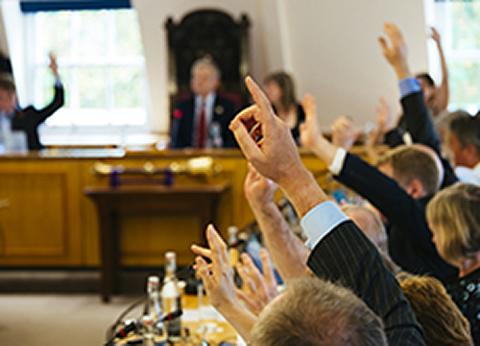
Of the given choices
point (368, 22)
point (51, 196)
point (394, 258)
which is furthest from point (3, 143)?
point (394, 258)

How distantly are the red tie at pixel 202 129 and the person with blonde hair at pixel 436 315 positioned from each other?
18.1ft

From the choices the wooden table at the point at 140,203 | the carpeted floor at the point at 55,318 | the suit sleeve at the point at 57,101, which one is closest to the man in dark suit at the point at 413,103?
the carpeted floor at the point at 55,318

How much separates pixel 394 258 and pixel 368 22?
5537 mm

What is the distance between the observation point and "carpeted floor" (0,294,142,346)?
16.6 ft

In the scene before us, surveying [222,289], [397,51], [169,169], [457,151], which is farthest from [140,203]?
[222,289]

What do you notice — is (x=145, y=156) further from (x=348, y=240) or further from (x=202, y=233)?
(x=348, y=240)

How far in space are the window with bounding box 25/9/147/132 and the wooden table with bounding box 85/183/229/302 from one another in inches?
197

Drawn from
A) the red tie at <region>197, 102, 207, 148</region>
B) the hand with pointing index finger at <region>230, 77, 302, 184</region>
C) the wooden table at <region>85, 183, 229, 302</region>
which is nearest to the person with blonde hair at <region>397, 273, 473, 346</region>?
the hand with pointing index finger at <region>230, 77, 302, 184</region>

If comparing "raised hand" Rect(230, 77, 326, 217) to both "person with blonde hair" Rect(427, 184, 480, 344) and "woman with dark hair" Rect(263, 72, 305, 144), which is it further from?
"woman with dark hair" Rect(263, 72, 305, 144)

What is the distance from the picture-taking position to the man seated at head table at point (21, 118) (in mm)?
6898

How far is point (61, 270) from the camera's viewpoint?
6.47 meters

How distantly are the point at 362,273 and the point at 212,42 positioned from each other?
7.92 m

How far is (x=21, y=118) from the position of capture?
745cm

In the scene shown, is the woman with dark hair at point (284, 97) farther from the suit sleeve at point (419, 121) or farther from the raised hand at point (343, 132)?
the raised hand at point (343, 132)
